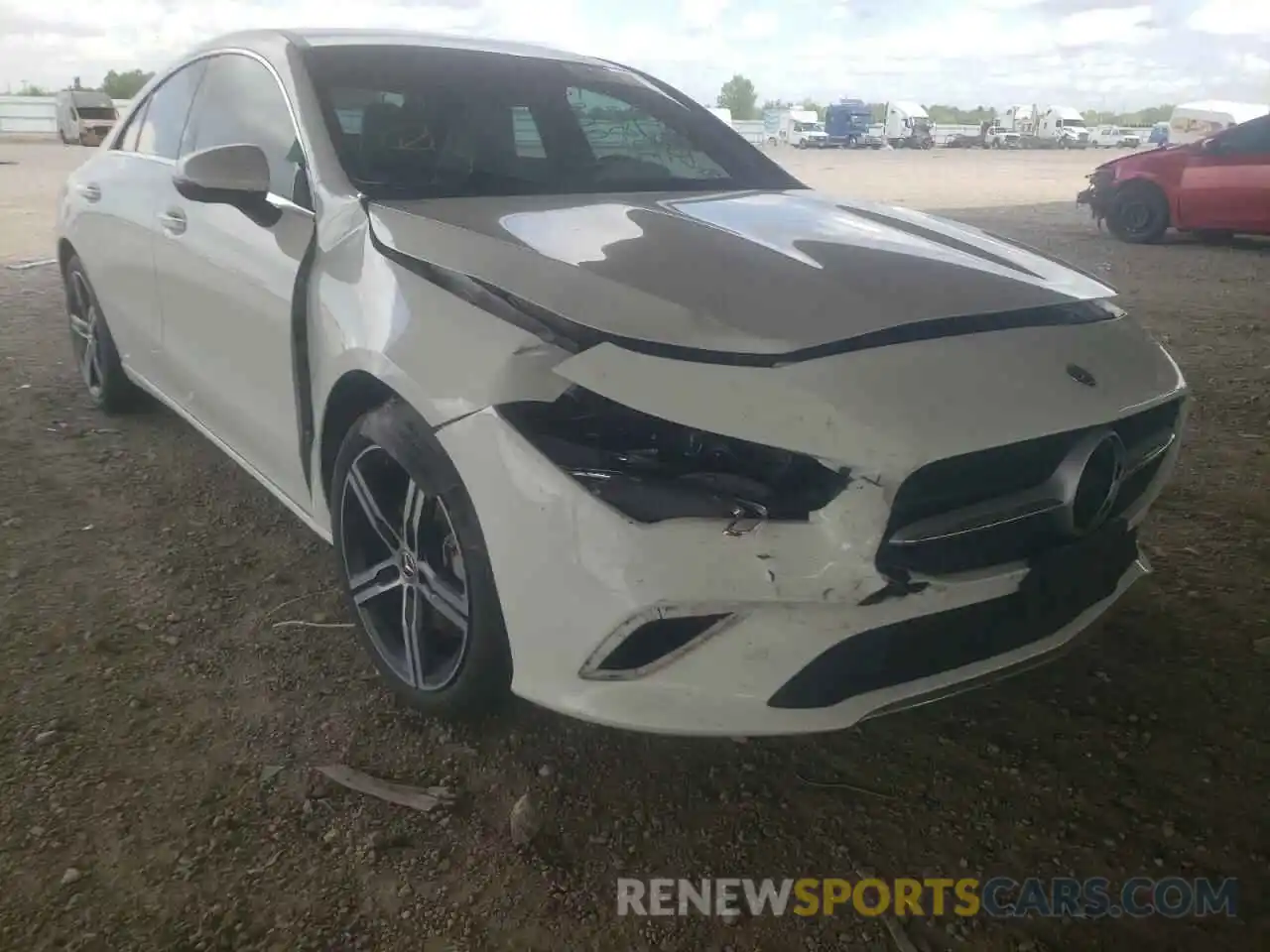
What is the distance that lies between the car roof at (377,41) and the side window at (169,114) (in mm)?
123

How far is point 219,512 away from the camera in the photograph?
128 inches

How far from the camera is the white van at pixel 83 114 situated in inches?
903

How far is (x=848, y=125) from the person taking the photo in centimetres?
3912

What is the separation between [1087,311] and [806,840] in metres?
1.23

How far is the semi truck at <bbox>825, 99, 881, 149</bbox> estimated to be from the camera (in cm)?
3912

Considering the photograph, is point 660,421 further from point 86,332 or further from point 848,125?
point 848,125

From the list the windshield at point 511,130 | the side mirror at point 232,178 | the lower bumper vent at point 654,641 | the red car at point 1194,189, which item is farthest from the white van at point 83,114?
the lower bumper vent at point 654,641

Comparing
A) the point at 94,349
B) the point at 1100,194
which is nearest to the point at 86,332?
the point at 94,349

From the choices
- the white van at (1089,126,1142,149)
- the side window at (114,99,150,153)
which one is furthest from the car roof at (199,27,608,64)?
the white van at (1089,126,1142,149)

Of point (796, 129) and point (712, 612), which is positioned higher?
point (712, 612)

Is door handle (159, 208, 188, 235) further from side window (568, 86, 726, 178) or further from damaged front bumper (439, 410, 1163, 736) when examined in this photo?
damaged front bumper (439, 410, 1163, 736)

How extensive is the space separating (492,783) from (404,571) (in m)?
0.49

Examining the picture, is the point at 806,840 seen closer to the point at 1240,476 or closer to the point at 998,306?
the point at 998,306

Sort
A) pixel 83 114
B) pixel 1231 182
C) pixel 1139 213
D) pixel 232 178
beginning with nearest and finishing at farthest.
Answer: pixel 232 178 < pixel 1231 182 < pixel 1139 213 < pixel 83 114
